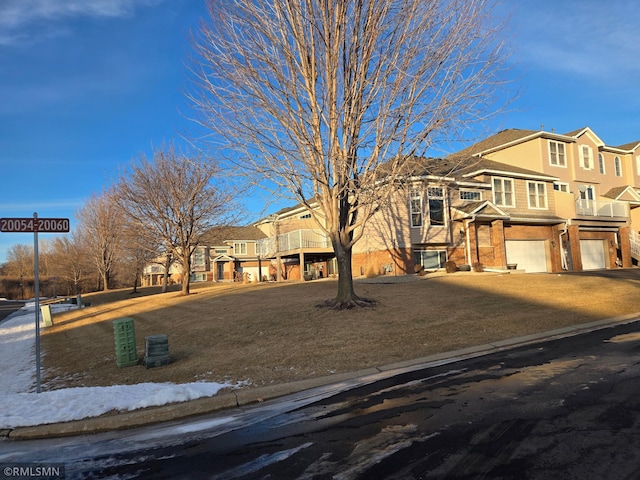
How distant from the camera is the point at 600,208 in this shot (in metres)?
33.0

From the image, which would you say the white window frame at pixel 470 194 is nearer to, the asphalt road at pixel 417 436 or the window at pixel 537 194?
the window at pixel 537 194

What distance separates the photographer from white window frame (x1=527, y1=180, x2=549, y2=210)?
3095cm

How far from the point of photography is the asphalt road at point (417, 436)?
390 centimetres

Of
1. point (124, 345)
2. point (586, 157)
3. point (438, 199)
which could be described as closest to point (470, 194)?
point (438, 199)

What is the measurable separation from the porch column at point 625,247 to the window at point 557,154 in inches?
271

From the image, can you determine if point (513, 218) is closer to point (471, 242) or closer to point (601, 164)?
point (471, 242)

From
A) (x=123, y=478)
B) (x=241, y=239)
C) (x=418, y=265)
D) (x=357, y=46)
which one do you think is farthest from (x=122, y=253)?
(x=123, y=478)

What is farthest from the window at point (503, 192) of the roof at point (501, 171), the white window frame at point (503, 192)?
the roof at point (501, 171)

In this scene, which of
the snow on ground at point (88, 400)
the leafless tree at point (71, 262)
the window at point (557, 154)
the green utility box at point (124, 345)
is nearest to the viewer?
the snow on ground at point (88, 400)

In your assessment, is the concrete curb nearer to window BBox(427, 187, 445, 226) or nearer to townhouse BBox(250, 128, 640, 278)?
townhouse BBox(250, 128, 640, 278)

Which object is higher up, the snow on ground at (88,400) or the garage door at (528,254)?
the garage door at (528,254)

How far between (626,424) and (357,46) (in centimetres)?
1081

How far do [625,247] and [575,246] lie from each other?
239 inches

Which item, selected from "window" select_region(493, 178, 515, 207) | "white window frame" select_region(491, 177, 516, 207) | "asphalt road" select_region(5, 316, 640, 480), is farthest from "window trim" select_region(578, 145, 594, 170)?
"asphalt road" select_region(5, 316, 640, 480)
